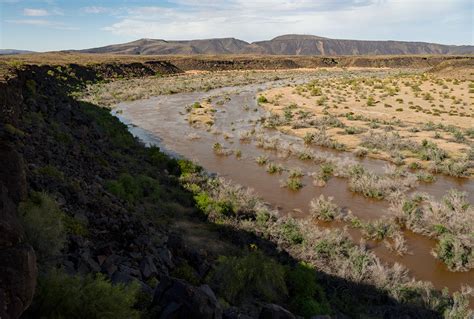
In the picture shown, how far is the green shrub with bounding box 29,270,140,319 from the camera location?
5328mm

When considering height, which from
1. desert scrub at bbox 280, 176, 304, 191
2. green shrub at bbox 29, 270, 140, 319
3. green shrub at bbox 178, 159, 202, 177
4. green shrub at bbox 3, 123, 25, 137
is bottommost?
desert scrub at bbox 280, 176, 304, 191

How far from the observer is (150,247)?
9.23 m

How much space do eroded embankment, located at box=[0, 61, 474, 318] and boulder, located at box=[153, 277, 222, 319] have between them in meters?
0.02

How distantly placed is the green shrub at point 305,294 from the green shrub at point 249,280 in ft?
0.94

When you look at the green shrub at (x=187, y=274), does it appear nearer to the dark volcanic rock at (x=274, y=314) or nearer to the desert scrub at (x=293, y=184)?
the dark volcanic rock at (x=274, y=314)

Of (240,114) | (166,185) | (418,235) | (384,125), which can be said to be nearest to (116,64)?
(240,114)

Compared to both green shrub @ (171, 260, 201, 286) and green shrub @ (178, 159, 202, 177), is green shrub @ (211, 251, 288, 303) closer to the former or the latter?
green shrub @ (171, 260, 201, 286)

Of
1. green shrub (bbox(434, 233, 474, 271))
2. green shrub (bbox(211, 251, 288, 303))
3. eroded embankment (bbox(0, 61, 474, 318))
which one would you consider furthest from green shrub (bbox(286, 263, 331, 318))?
green shrub (bbox(434, 233, 474, 271))

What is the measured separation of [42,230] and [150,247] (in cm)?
282

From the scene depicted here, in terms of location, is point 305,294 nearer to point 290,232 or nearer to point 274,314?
point 274,314

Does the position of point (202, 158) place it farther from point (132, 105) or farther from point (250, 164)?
point (132, 105)

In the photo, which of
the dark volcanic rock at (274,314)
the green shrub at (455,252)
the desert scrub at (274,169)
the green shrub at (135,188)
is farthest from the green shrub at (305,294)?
the desert scrub at (274,169)

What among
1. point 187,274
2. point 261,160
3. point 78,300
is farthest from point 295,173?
point 78,300

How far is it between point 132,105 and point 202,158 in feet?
76.5
